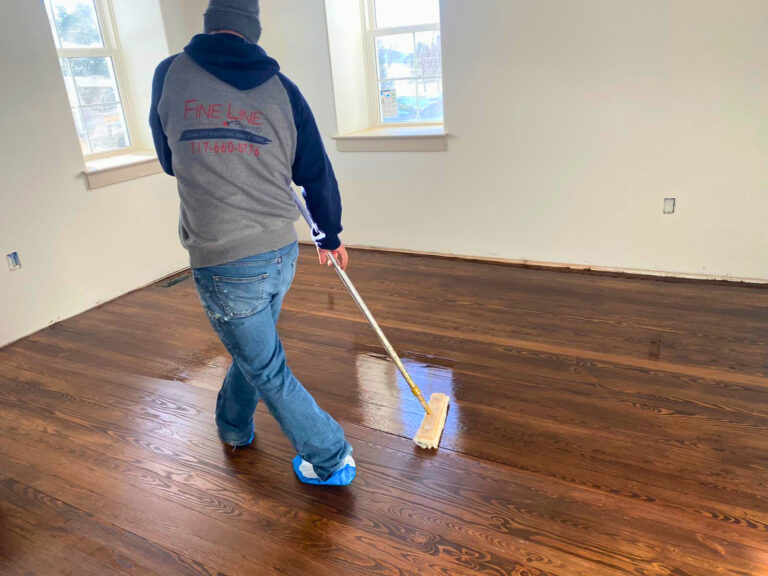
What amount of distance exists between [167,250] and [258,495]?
2488mm

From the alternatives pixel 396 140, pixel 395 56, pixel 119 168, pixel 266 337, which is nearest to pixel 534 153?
pixel 396 140

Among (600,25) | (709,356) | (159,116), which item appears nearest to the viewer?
(159,116)

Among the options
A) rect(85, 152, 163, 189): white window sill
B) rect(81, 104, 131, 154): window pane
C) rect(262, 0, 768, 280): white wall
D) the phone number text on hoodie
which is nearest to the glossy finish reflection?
the phone number text on hoodie

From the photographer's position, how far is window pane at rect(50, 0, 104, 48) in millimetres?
3371

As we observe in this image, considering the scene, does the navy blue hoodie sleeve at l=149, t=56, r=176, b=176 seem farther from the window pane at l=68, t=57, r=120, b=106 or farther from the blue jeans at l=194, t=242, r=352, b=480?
the window pane at l=68, t=57, r=120, b=106

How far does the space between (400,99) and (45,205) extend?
2.29 meters

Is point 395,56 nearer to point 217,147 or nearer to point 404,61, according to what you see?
point 404,61

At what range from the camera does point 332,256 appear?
1.73 metres

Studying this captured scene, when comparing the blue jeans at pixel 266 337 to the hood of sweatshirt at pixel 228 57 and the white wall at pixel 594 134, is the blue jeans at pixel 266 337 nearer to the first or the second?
the hood of sweatshirt at pixel 228 57

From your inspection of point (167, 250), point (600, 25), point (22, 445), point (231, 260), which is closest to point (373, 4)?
point (600, 25)

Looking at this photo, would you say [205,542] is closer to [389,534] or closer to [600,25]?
[389,534]

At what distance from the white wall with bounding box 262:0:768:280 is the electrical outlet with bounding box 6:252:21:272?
2065mm

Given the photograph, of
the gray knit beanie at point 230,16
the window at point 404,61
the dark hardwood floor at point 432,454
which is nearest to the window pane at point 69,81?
the dark hardwood floor at point 432,454

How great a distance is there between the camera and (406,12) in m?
3.70
